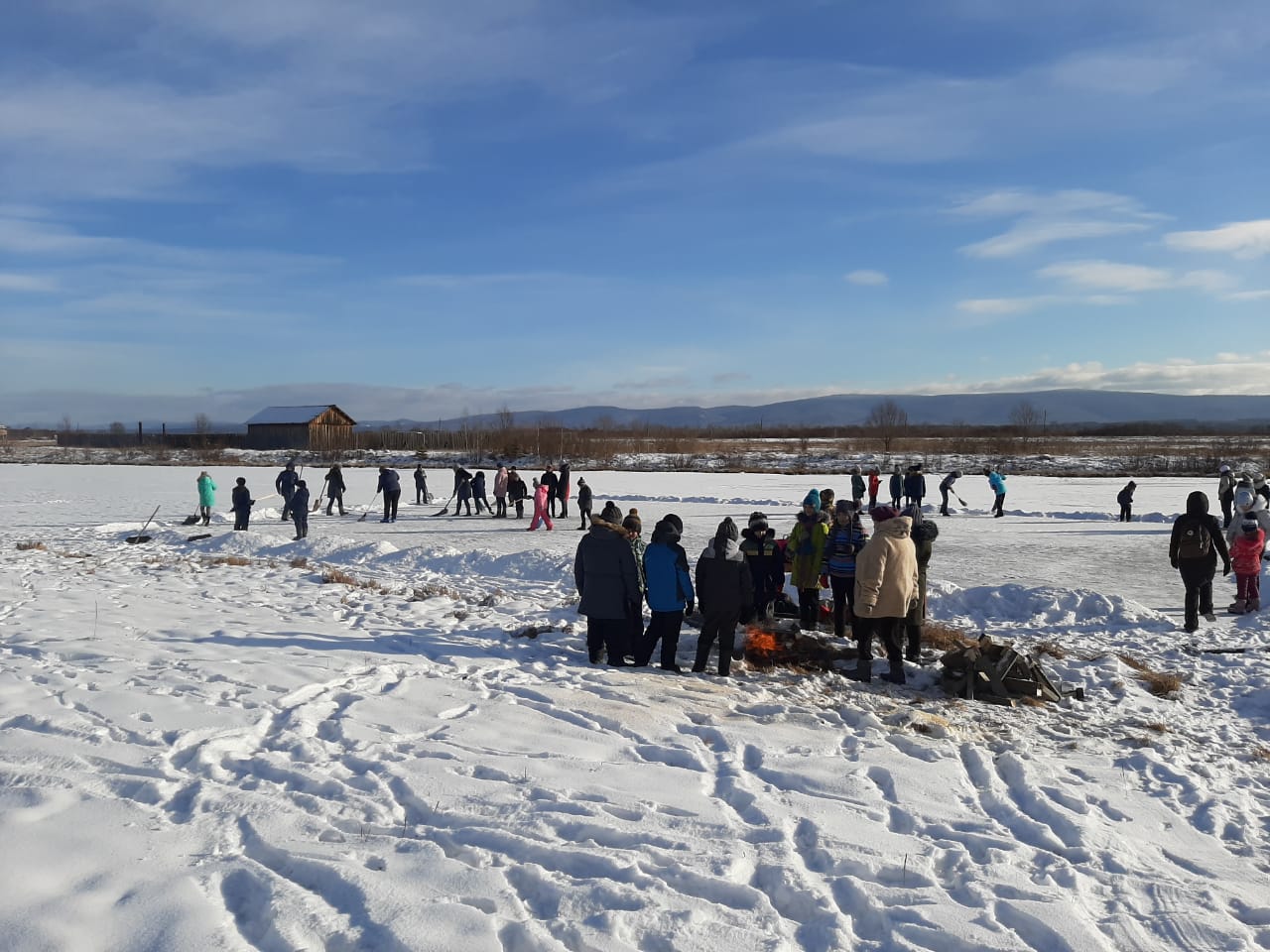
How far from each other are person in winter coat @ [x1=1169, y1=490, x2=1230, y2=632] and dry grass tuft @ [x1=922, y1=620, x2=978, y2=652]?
255 cm

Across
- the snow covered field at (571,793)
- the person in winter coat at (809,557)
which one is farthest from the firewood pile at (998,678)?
the person in winter coat at (809,557)

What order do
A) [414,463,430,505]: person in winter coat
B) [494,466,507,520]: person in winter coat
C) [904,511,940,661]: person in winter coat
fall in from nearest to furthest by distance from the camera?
[904,511,940,661]: person in winter coat, [494,466,507,520]: person in winter coat, [414,463,430,505]: person in winter coat

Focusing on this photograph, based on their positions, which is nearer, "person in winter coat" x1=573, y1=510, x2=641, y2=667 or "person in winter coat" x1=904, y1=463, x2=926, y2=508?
"person in winter coat" x1=573, y1=510, x2=641, y2=667

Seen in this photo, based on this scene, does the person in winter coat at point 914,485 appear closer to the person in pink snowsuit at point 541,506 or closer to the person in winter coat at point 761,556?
the person in pink snowsuit at point 541,506

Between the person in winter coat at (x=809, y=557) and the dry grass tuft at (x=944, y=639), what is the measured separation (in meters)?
1.19

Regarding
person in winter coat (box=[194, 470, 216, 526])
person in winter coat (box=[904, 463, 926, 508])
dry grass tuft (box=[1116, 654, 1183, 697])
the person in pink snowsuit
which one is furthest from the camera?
person in winter coat (box=[904, 463, 926, 508])

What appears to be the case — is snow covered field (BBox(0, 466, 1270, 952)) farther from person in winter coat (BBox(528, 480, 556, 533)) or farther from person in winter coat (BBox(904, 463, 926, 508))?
person in winter coat (BBox(904, 463, 926, 508))

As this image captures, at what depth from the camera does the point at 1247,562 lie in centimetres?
1104

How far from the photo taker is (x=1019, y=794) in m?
5.25

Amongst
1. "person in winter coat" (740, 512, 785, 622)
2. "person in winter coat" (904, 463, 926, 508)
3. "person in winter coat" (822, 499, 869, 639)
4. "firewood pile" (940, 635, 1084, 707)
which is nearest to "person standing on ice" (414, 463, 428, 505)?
"person in winter coat" (904, 463, 926, 508)

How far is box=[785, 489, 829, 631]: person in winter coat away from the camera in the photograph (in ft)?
32.1

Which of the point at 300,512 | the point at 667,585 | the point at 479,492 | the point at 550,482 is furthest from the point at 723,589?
the point at 479,492

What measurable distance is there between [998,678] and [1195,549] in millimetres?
4331

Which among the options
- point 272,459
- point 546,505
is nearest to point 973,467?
point 546,505
